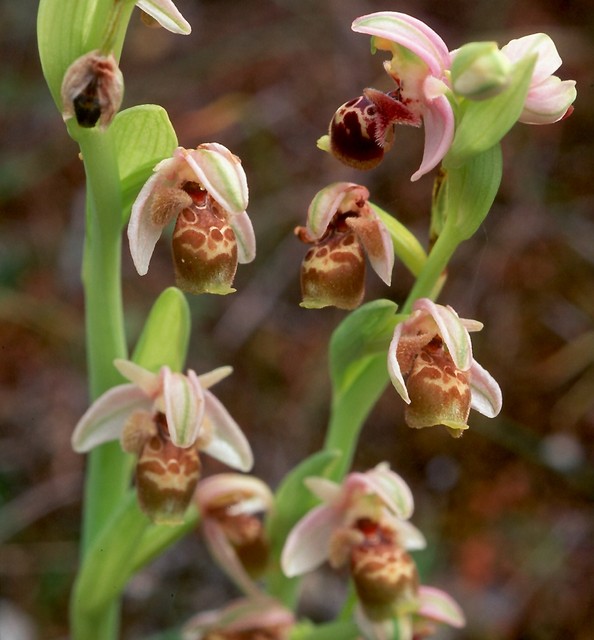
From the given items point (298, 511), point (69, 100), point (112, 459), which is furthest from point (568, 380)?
point (69, 100)

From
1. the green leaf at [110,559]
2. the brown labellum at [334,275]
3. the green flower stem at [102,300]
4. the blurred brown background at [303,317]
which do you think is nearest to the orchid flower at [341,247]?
the brown labellum at [334,275]

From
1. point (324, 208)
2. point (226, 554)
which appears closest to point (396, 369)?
point (324, 208)

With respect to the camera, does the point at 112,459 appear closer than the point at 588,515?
Yes

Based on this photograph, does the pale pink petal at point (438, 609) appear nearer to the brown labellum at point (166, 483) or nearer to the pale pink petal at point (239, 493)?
the pale pink petal at point (239, 493)

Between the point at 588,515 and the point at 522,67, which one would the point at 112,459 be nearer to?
the point at 522,67

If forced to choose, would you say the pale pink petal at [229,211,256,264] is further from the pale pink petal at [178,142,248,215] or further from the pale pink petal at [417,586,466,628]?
the pale pink petal at [417,586,466,628]
